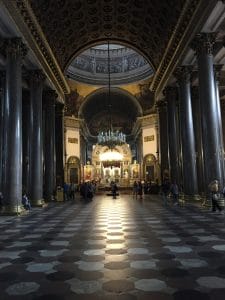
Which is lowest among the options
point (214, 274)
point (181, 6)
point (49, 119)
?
point (214, 274)

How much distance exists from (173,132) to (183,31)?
715 cm

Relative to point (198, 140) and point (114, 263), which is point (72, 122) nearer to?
point (198, 140)

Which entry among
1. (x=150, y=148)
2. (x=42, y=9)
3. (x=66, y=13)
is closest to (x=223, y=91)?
(x=66, y=13)

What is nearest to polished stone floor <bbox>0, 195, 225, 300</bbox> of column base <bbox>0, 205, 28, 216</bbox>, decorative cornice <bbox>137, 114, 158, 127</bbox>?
column base <bbox>0, 205, 28, 216</bbox>

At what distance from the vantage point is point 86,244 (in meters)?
6.41

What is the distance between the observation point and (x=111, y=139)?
3472 cm

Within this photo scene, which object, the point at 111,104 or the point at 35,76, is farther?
the point at 111,104

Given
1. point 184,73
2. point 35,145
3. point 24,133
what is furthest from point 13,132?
point 184,73

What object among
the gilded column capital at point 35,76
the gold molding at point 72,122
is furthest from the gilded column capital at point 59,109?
the gold molding at point 72,122

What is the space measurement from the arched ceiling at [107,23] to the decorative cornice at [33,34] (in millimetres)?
808

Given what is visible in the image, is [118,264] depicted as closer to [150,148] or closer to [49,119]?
[49,119]

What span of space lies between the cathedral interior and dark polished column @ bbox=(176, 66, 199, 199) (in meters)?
0.06

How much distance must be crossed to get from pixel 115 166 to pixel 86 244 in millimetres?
43424

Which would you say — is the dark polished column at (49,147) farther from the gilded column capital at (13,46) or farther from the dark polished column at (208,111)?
the dark polished column at (208,111)
